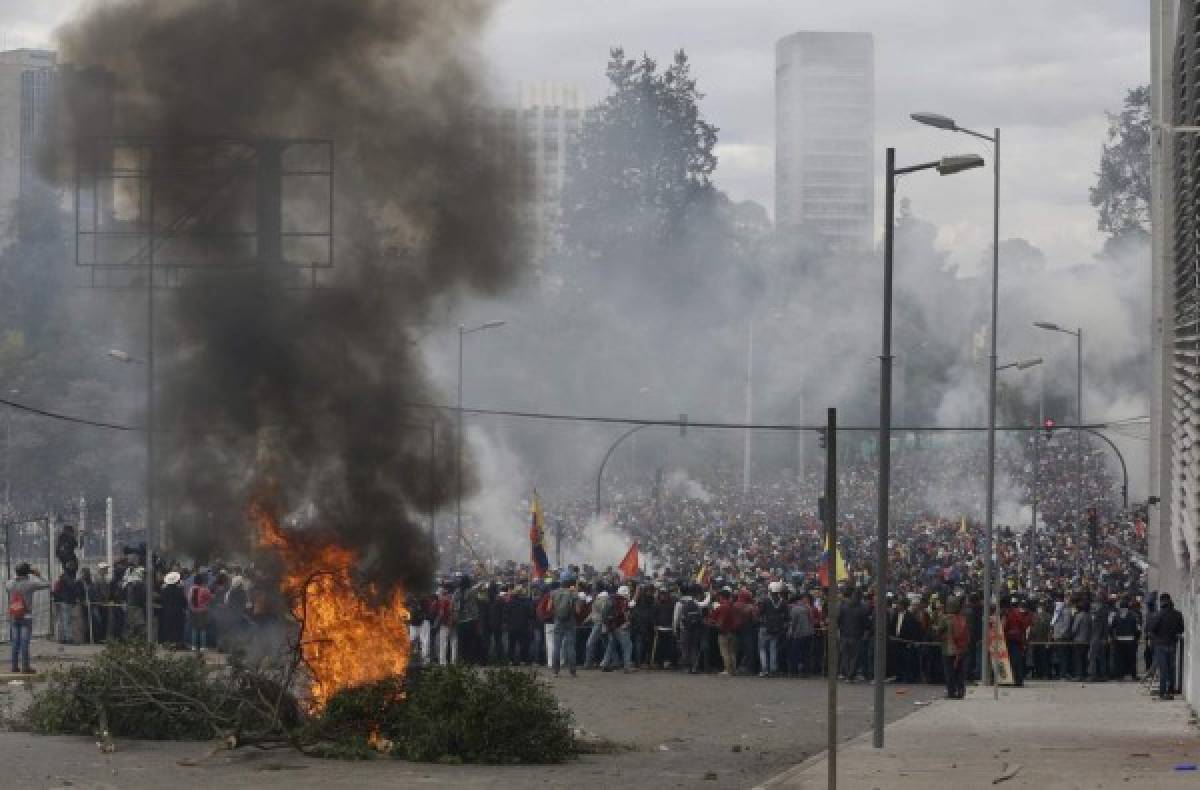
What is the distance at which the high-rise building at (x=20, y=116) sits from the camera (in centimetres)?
3494

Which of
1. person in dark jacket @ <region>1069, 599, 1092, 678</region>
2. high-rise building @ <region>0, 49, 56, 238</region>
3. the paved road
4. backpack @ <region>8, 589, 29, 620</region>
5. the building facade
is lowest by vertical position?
the paved road

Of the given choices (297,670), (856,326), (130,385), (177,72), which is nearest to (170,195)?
(177,72)

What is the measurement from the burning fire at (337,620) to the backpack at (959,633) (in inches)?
331

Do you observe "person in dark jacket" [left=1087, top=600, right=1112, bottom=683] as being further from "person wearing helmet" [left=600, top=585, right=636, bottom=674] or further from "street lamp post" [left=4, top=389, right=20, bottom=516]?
"street lamp post" [left=4, top=389, right=20, bottom=516]

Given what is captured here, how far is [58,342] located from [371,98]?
51244 mm

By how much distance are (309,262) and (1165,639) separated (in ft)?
37.9

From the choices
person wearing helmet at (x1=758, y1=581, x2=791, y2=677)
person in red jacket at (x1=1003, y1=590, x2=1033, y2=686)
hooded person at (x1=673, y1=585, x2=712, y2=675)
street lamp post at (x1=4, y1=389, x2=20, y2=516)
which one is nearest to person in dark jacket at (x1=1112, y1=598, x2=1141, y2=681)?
person in red jacket at (x1=1003, y1=590, x2=1033, y2=686)

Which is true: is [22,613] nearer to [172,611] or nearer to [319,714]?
[172,611]

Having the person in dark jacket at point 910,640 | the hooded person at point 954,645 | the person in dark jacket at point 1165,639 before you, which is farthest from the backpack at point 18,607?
the person in dark jacket at point 1165,639

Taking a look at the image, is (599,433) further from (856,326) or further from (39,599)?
→ (39,599)

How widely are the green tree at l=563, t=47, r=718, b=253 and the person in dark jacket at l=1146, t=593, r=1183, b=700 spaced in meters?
59.9

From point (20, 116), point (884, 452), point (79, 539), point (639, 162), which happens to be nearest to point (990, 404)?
point (884, 452)

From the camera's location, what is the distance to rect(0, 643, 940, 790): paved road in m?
18.0

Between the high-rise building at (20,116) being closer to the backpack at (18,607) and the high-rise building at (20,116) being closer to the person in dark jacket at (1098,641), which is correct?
the backpack at (18,607)
